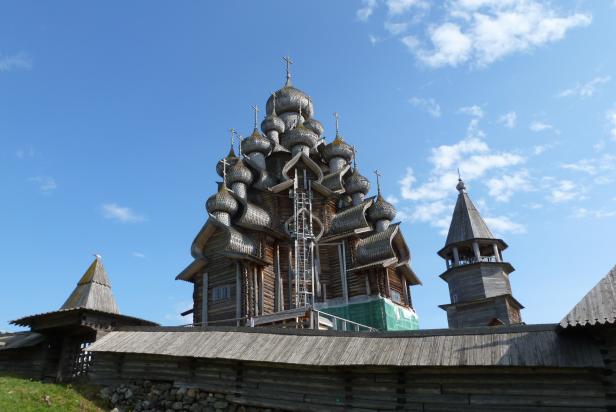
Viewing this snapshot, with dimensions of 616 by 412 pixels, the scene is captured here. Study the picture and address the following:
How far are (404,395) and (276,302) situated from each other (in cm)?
1206

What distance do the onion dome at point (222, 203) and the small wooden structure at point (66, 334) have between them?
6578mm

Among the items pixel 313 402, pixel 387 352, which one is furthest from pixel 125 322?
pixel 387 352

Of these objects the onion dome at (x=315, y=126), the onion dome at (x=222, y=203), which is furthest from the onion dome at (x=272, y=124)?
the onion dome at (x=222, y=203)

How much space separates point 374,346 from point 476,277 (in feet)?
44.3

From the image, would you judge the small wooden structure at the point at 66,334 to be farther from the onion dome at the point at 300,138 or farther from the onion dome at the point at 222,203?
the onion dome at the point at 300,138

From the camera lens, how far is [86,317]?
1461 centimetres

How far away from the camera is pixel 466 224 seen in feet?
81.1

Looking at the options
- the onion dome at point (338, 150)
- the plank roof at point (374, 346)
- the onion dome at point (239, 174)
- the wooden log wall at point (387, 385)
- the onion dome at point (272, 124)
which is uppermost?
the onion dome at point (272, 124)

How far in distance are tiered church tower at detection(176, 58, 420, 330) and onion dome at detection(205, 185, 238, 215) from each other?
0.15 feet

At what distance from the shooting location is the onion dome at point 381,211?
24.1 m

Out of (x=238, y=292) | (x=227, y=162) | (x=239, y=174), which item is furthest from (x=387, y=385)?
(x=227, y=162)

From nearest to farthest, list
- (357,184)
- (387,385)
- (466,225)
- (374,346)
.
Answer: (387,385) < (374,346) < (466,225) < (357,184)

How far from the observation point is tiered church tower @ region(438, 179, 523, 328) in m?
22.0

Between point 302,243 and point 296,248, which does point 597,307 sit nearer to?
point 296,248
